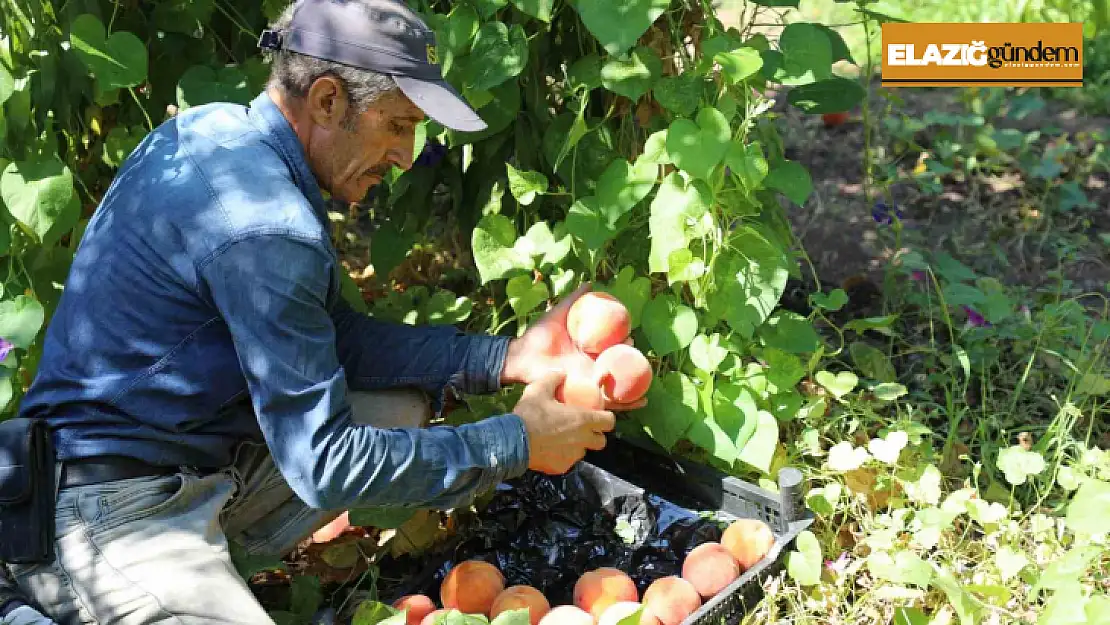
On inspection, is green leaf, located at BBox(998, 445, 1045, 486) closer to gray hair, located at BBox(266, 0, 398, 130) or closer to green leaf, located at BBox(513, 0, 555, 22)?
green leaf, located at BBox(513, 0, 555, 22)

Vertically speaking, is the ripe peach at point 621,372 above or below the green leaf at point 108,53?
below

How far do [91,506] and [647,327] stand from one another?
3.73 ft

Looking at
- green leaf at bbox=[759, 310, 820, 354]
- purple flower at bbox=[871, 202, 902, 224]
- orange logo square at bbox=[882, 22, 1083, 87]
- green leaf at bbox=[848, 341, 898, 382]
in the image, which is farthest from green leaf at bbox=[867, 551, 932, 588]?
orange logo square at bbox=[882, 22, 1083, 87]

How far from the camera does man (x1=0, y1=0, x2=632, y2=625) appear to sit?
1759 millimetres

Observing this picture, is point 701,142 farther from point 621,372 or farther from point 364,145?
point 364,145

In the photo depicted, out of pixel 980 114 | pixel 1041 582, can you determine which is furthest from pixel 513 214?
pixel 980 114

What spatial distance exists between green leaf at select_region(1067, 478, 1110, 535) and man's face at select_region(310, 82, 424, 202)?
129 cm

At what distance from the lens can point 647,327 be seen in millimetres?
2357

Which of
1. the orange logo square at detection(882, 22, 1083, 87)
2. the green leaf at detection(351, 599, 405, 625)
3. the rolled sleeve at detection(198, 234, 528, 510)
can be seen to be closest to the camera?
the rolled sleeve at detection(198, 234, 528, 510)

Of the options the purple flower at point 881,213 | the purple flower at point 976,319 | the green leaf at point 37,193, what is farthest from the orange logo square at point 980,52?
the green leaf at point 37,193

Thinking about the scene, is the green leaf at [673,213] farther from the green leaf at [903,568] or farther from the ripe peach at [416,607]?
the ripe peach at [416,607]

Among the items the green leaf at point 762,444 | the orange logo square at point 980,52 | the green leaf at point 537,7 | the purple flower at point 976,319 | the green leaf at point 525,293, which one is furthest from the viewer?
the orange logo square at point 980,52

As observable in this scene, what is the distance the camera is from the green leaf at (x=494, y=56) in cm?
220

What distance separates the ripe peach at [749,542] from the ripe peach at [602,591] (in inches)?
8.9
